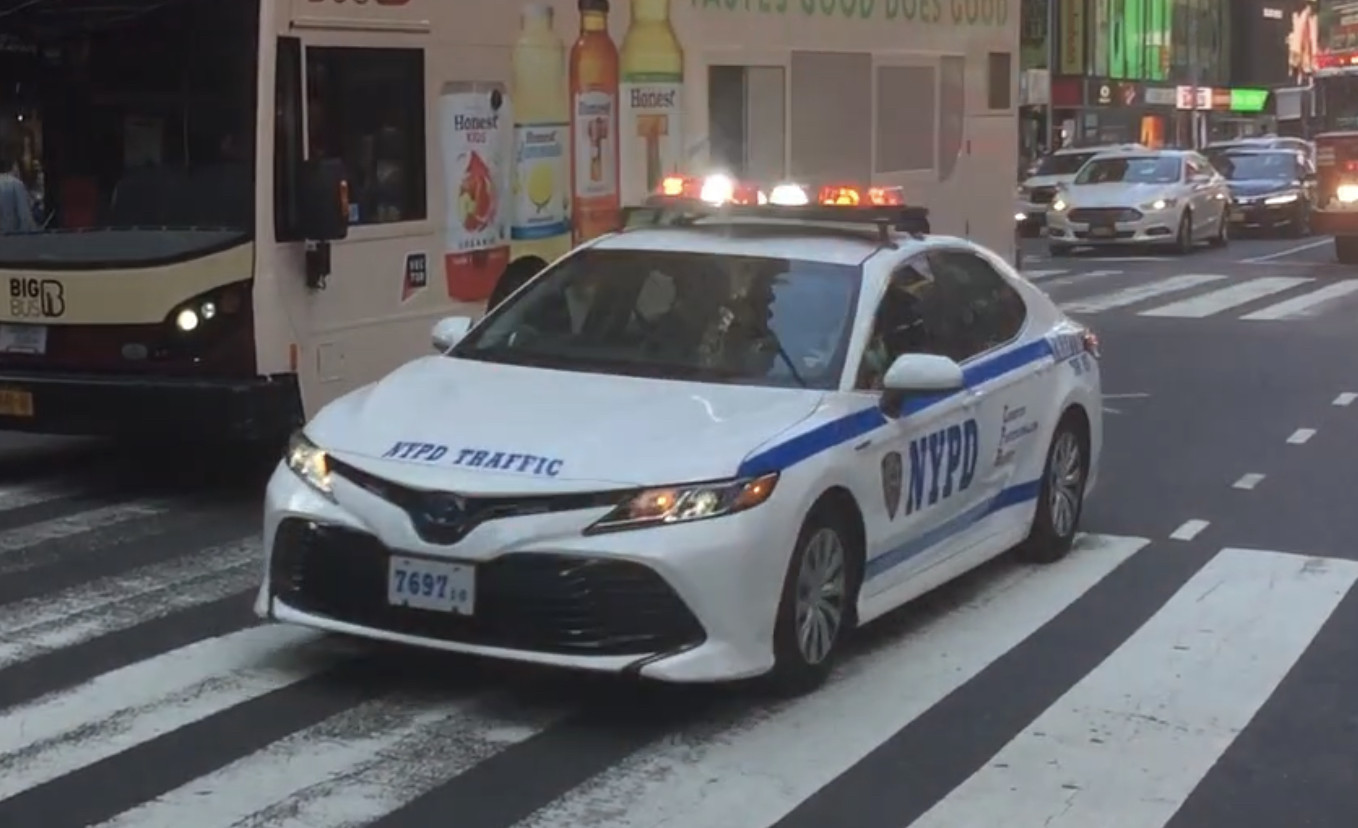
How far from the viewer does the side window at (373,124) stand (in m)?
10.5

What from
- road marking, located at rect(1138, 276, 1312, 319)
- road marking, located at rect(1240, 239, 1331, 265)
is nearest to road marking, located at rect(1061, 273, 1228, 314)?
road marking, located at rect(1138, 276, 1312, 319)

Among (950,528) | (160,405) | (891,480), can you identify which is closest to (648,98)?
(160,405)

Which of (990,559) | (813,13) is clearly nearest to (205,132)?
(990,559)

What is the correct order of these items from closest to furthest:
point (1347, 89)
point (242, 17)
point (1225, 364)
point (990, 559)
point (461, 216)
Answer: point (990, 559)
point (242, 17)
point (461, 216)
point (1225, 364)
point (1347, 89)

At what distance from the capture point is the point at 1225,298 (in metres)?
24.3

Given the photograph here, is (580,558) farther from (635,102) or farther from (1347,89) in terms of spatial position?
(1347,89)

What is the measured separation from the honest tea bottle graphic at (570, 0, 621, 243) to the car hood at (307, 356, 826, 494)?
16.0 ft

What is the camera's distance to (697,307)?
8.22m

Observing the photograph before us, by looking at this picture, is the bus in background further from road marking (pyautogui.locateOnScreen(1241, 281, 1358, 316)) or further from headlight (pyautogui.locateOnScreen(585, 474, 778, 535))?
road marking (pyautogui.locateOnScreen(1241, 281, 1358, 316))

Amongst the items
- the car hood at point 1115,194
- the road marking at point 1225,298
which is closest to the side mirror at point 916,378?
the road marking at point 1225,298

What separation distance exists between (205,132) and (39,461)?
272cm

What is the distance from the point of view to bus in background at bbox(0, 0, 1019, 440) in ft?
33.7

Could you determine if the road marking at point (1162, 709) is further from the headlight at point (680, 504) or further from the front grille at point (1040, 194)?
the front grille at point (1040, 194)

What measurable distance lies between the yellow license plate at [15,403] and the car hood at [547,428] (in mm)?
3293
